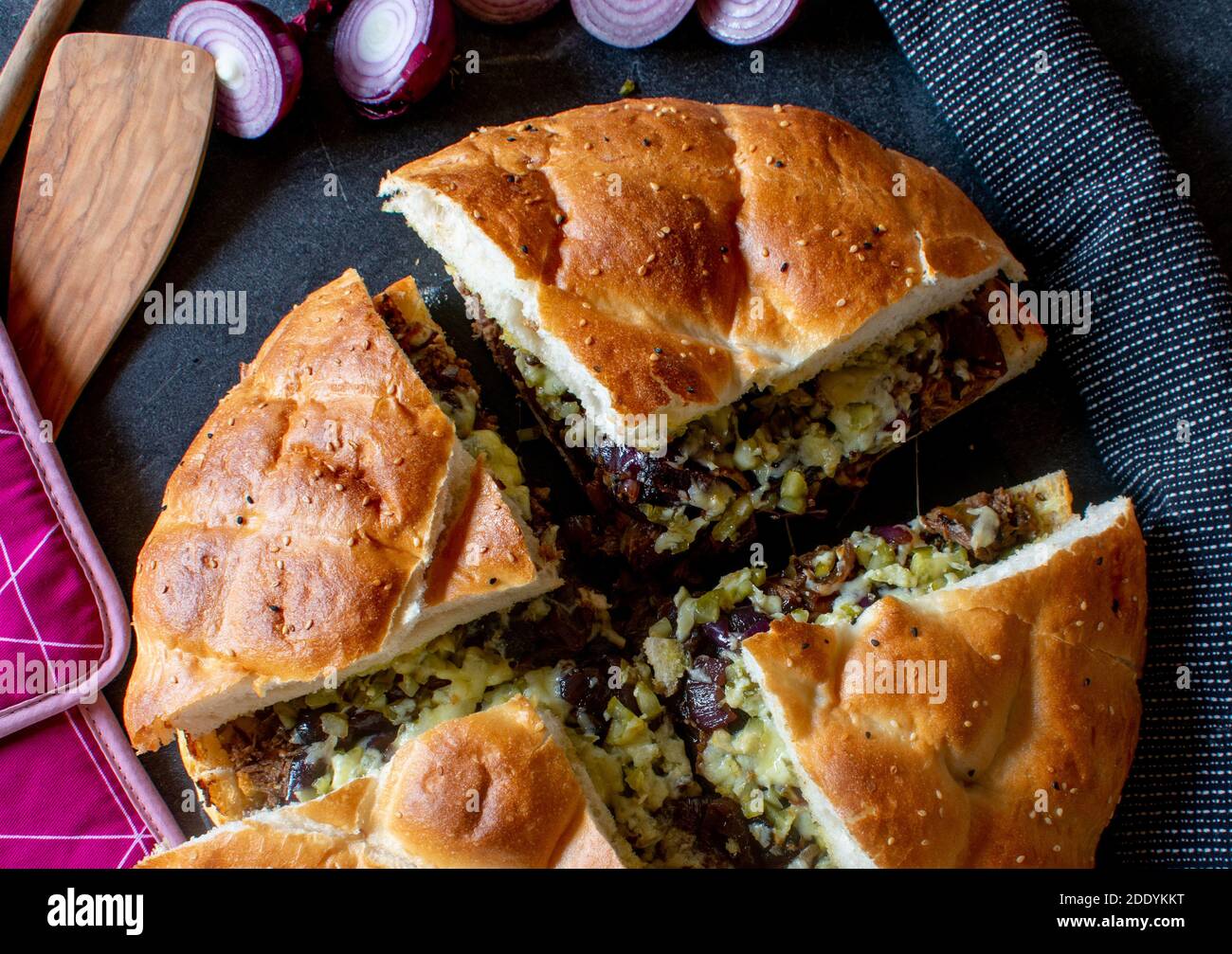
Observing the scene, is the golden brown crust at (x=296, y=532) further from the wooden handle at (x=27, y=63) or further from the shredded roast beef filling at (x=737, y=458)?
the wooden handle at (x=27, y=63)

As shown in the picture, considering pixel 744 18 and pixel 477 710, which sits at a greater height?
pixel 744 18

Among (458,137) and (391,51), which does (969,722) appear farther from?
(391,51)

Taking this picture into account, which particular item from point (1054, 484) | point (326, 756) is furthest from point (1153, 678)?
point (326, 756)

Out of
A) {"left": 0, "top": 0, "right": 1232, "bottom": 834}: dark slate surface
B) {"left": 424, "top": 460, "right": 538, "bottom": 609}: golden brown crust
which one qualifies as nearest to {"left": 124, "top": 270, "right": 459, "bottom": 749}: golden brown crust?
{"left": 424, "top": 460, "right": 538, "bottom": 609}: golden brown crust

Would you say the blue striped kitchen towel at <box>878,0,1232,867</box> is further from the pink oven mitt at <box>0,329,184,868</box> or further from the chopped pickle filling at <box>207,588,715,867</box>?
the pink oven mitt at <box>0,329,184,868</box>

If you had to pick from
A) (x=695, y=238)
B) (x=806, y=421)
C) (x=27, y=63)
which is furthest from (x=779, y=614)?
(x=27, y=63)

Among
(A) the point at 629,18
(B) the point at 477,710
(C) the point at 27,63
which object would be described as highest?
(C) the point at 27,63
